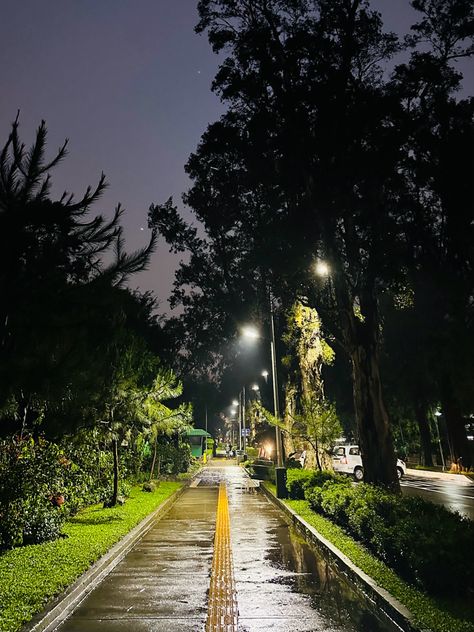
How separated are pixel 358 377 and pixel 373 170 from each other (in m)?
5.79

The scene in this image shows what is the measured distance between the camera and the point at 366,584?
685 centimetres

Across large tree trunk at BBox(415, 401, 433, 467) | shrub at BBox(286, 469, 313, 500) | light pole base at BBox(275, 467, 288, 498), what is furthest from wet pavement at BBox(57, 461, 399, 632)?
large tree trunk at BBox(415, 401, 433, 467)

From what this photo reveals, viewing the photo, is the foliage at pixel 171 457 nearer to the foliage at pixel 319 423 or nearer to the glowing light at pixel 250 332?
the glowing light at pixel 250 332

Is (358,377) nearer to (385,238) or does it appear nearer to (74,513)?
(385,238)

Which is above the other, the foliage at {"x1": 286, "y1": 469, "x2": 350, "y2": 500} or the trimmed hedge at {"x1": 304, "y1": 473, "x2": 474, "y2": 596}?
the foliage at {"x1": 286, "y1": 469, "x2": 350, "y2": 500}

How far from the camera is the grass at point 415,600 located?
17.0ft

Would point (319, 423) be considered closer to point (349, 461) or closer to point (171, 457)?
point (349, 461)

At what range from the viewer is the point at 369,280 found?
13766mm

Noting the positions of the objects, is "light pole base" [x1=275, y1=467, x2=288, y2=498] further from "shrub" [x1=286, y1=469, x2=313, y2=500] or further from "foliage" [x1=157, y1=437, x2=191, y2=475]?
"foliage" [x1=157, y1=437, x2=191, y2=475]

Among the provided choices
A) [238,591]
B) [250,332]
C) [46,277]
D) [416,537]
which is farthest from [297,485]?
[46,277]

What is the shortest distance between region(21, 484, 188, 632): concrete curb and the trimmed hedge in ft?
15.0

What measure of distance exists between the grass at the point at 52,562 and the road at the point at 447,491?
9451 millimetres

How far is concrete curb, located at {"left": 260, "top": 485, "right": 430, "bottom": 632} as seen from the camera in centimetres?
554

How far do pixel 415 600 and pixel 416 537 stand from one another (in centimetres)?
107
